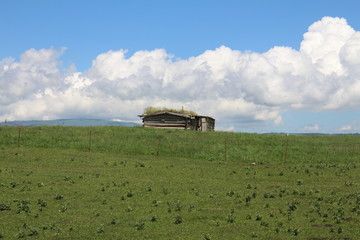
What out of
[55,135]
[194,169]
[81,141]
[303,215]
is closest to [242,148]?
[194,169]

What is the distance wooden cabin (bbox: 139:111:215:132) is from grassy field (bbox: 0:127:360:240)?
30518 millimetres

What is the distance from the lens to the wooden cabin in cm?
8288

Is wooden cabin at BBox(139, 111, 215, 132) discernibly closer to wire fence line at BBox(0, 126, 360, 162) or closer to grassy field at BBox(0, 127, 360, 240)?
wire fence line at BBox(0, 126, 360, 162)

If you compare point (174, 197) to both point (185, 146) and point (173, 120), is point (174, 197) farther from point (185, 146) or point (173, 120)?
point (173, 120)

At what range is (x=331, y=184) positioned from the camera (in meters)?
29.9

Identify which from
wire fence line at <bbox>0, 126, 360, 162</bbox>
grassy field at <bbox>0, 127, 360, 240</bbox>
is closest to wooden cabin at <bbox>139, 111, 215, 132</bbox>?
wire fence line at <bbox>0, 126, 360, 162</bbox>

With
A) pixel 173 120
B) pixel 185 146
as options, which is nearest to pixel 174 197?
pixel 185 146

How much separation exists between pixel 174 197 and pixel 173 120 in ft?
197

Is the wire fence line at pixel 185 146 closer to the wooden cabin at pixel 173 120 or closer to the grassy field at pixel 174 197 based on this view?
the grassy field at pixel 174 197

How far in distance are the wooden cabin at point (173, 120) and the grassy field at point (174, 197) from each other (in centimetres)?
3052

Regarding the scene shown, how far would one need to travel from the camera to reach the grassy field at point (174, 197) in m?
16.6

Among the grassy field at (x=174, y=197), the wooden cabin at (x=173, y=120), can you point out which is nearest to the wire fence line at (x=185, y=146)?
the grassy field at (x=174, y=197)

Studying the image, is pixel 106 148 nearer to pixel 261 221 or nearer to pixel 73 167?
pixel 73 167

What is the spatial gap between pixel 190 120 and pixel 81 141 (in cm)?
3156
